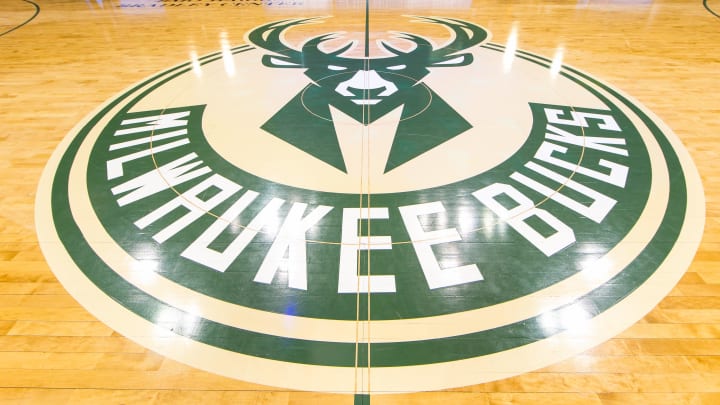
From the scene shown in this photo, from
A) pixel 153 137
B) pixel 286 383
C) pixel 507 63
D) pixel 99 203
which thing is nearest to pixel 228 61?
pixel 153 137

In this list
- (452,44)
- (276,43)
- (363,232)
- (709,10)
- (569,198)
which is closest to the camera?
(363,232)

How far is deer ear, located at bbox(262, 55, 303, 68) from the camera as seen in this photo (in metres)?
5.96

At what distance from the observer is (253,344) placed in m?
2.18

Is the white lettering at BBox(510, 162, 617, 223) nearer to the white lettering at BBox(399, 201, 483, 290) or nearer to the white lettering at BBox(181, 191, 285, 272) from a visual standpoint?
the white lettering at BBox(399, 201, 483, 290)

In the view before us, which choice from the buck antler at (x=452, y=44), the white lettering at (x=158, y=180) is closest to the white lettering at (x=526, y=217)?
the white lettering at (x=158, y=180)

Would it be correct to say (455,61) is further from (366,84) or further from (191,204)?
(191,204)

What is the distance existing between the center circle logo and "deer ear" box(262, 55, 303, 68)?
1.10m

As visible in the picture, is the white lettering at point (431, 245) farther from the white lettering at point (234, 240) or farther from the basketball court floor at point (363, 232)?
the white lettering at point (234, 240)

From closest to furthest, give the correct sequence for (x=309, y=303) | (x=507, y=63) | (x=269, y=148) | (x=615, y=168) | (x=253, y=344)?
(x=253, y=344) < (x=309, y=303) < (x=615, y=168) < (x=269, y=148) < (x=507, y=63)

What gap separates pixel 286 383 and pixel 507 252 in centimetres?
171

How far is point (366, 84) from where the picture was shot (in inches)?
207

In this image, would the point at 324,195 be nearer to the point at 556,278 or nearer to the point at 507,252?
the point at 507,252

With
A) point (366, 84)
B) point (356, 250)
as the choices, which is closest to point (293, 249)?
point (356, 250)

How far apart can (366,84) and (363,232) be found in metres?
2.99
